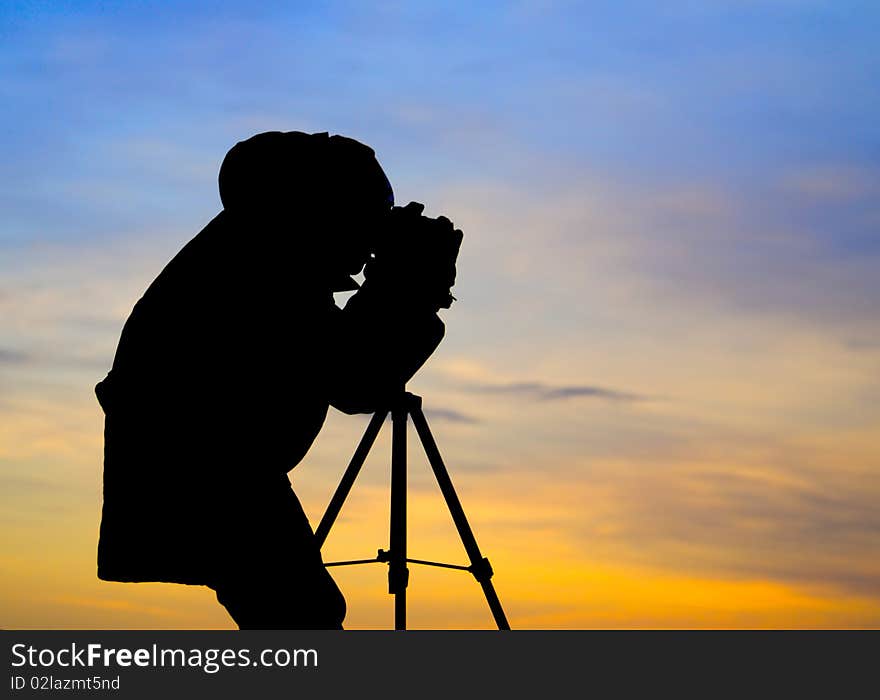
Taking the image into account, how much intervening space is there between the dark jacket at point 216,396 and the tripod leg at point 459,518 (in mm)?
2395

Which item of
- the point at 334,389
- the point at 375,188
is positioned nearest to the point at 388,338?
the point at 334,389

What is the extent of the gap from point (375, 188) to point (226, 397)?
98 cm

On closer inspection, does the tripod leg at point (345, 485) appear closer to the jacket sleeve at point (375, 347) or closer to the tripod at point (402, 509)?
the tripod at point (402, 509)

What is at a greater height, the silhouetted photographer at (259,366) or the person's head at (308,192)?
the person's head at (308,192)

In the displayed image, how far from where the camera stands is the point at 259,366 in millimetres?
4449

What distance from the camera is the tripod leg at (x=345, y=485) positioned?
7.43 metres

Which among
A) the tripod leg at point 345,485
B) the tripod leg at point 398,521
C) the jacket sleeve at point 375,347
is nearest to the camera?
the jacket sleeve at point 375,347

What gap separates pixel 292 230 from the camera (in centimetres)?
466

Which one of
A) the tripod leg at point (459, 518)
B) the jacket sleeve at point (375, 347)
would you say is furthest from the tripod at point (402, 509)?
the jacket sleeve at point (375, 347)

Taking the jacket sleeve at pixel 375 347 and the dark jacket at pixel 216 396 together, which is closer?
the dark jacket at pixel 216 396

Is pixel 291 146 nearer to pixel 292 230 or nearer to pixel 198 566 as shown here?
pixel 292 230

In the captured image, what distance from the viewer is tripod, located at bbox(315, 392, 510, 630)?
689 cm

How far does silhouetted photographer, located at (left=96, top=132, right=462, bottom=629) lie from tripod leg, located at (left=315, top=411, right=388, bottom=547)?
2712 mm

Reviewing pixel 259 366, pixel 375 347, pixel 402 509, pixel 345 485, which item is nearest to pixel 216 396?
pixel 259 366
